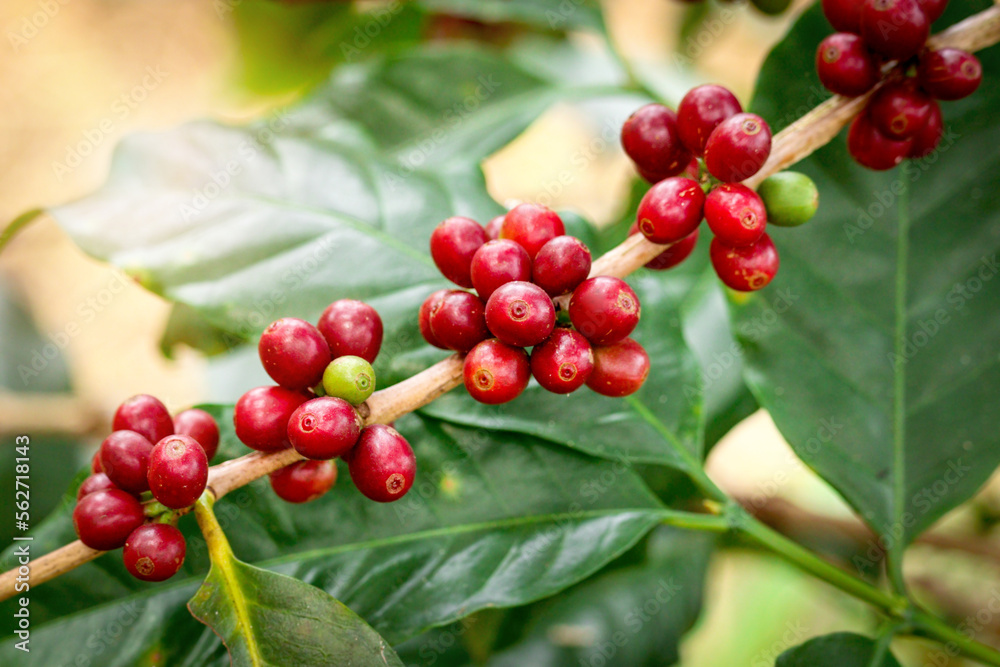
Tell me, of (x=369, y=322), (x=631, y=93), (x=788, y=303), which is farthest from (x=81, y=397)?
(x=788, y=303)

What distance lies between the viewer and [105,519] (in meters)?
0.63

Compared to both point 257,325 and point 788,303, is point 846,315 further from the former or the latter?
point 257,325

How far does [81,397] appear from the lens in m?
1.68

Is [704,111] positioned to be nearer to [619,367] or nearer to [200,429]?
[619,367]

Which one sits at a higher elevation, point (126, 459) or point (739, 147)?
point (739, 147)

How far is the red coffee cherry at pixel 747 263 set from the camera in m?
0.68

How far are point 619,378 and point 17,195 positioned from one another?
3111 mm

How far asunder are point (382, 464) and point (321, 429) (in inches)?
2.4

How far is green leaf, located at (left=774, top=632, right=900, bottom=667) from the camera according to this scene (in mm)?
891

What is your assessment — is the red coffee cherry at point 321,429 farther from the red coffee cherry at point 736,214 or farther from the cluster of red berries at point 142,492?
the red coffee cherry at point 736,214

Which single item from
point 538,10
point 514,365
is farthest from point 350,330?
point 538,10

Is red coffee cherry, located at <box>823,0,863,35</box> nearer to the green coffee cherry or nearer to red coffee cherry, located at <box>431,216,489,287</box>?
the green coffee cherry

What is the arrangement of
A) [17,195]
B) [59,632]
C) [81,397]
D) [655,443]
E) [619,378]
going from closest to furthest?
[619,378], [59,632], [655,443], [81,397], [17,195]

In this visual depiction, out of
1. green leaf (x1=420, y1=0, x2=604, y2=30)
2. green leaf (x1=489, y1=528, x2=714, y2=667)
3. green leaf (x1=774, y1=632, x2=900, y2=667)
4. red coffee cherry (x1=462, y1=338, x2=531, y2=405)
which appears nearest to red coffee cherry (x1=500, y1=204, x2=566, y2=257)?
red coffee cherry (x1=462, y1=338, x2=531, y2=405)
